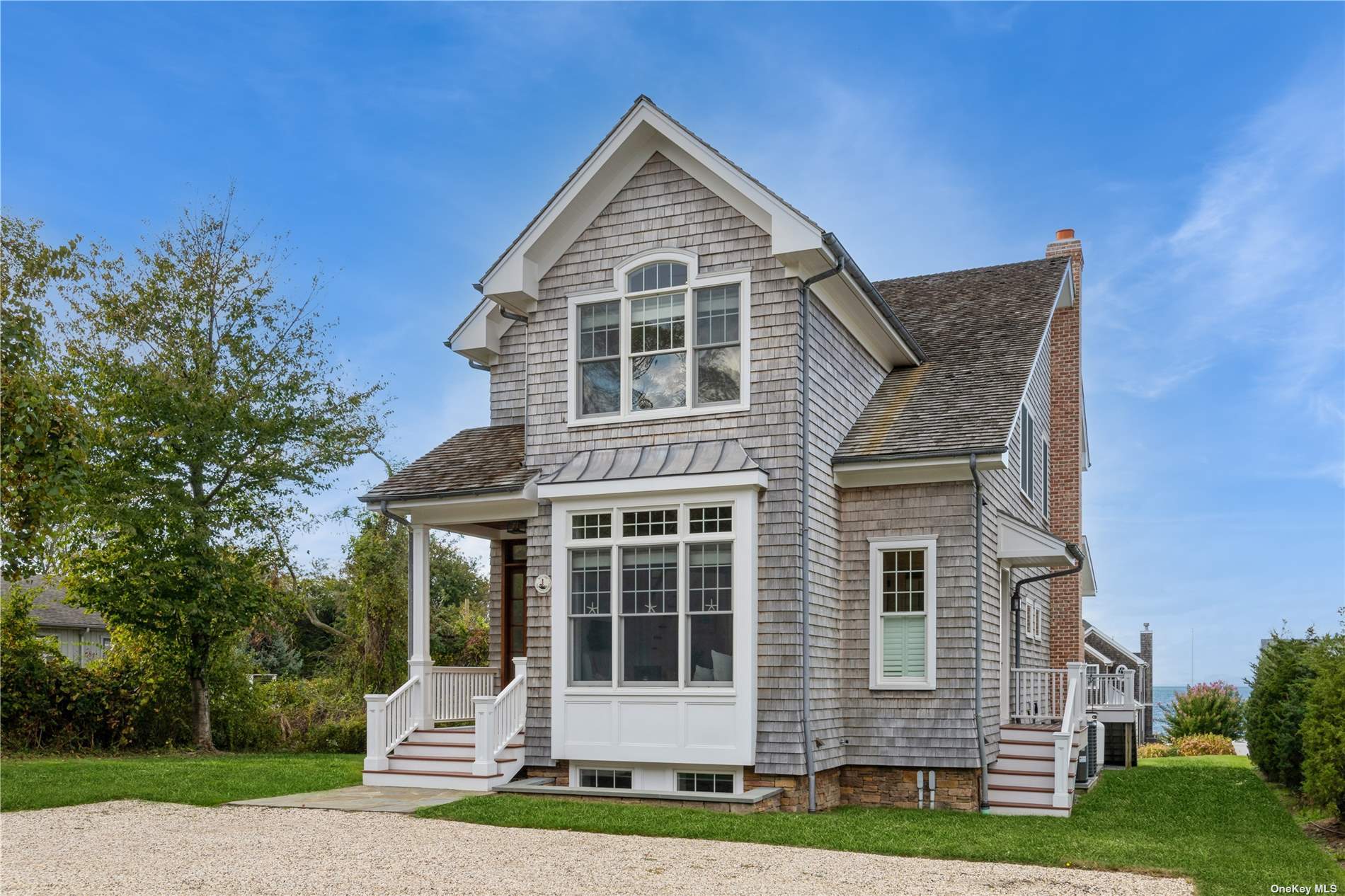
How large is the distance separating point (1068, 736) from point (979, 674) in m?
1.22

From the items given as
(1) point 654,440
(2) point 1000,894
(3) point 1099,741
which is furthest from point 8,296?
(3) point 1099,741

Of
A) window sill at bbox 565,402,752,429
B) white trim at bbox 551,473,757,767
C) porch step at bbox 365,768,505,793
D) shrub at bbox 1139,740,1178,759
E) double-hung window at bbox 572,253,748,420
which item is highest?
double-hung window at bbox 572,253,748,420

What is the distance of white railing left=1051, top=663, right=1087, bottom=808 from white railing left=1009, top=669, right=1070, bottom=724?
433mm

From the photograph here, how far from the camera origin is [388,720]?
14.9m

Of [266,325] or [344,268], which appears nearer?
[266,325]

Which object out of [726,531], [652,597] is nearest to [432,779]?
[652,597]

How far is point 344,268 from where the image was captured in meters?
25.9

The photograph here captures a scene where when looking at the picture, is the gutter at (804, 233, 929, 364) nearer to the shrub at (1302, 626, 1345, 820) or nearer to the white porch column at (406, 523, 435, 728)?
the shrub at (1302, 626, 1345, 820)

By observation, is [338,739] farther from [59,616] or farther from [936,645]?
[59,616]

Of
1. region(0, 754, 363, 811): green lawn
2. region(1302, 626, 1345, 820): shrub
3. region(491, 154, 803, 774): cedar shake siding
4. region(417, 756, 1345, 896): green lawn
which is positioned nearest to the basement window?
region(491, 154, 803, 774): cedar shake siding

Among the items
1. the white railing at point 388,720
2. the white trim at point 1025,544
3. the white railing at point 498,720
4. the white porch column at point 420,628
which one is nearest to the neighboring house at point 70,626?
the white porch column at point 420,628

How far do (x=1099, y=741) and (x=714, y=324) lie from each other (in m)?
8.38

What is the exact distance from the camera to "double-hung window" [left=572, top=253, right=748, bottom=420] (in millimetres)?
13617

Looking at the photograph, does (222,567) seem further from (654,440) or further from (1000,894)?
(1000,894)
